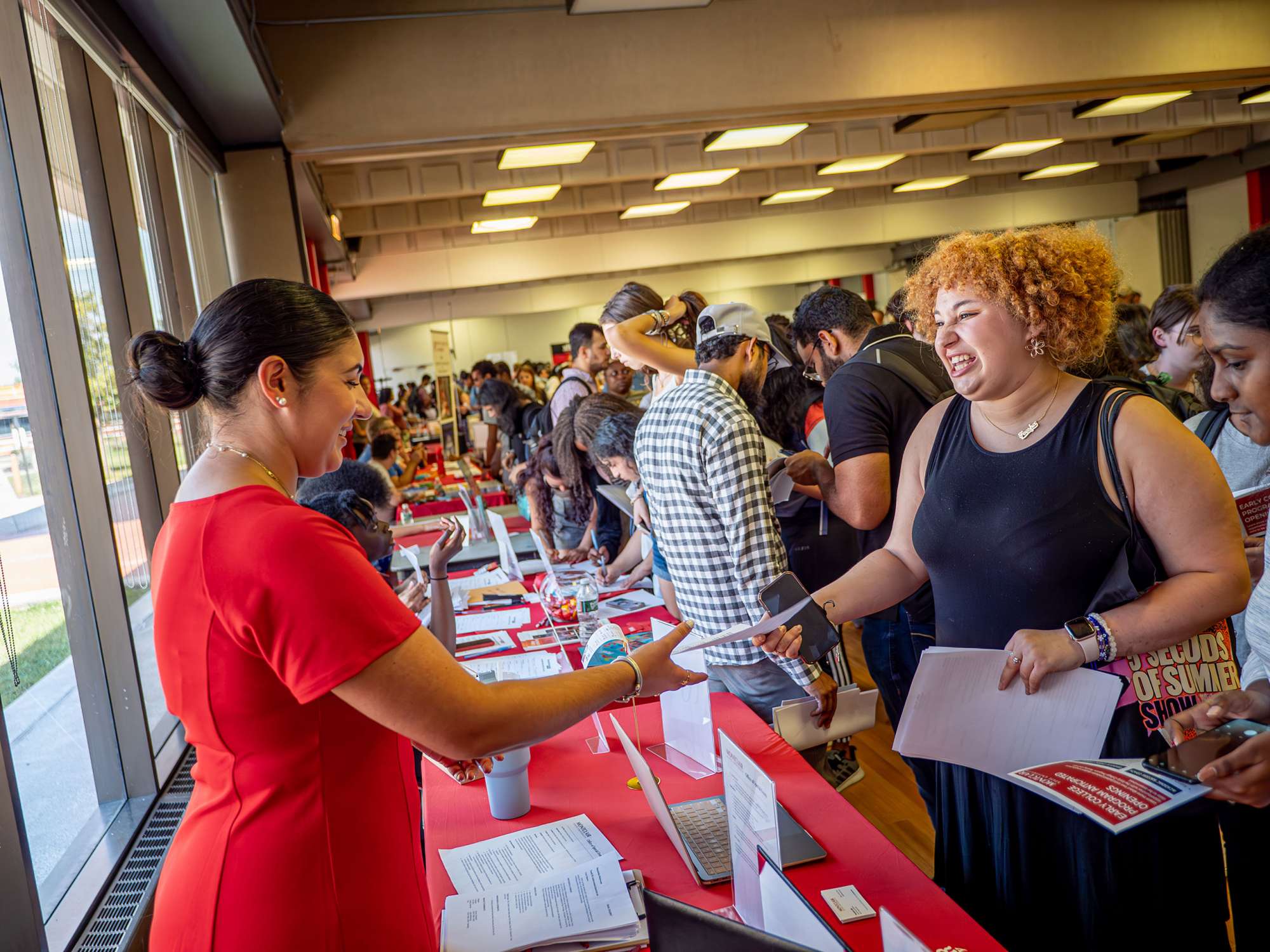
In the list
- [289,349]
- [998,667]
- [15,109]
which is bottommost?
[998,667]

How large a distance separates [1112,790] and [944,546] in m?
0.63

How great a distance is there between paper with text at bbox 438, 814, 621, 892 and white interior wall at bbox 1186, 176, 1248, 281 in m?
13.2

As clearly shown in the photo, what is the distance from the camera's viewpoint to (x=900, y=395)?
2770 mm

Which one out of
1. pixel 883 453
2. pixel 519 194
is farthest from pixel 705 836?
pixel 519 194

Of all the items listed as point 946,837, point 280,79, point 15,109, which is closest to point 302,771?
point 946,837

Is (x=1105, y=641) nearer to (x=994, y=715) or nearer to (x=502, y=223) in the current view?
(x=994, y=715)

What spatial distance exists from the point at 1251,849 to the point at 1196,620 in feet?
1.72

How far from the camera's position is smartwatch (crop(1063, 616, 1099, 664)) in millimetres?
1510

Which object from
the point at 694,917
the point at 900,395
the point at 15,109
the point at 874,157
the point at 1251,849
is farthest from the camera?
the point at 874,157

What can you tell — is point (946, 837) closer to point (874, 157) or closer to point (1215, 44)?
point (1215, 44)

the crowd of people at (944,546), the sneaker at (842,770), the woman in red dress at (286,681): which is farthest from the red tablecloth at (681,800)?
the sneaker at (842,770)

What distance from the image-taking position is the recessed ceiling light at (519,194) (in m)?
7.83

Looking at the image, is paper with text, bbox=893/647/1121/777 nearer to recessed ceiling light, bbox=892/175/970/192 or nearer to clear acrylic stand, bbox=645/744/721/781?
clear acrylic stand, bbox=645/744/721/781

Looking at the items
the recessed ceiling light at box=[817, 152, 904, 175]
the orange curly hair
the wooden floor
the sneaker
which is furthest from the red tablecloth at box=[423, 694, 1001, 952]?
the recessed ceiling light at box=[817, 152, 904, 175]
